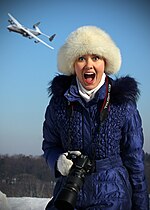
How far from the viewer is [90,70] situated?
3.32 feet

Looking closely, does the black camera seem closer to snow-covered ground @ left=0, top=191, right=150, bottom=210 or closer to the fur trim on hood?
the fur trim on hood

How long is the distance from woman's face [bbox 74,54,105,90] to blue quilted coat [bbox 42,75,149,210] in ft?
0.10

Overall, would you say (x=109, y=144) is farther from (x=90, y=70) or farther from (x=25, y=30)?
(x=25, y=30)

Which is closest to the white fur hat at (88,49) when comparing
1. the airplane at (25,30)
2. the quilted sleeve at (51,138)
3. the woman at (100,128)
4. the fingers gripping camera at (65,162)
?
the woman at (100,128)

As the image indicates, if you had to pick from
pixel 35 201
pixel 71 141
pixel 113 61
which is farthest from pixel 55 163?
pixel 35 201

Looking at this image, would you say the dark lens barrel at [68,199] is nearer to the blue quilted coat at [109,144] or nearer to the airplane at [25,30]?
the blue quilted coat at [109,144]

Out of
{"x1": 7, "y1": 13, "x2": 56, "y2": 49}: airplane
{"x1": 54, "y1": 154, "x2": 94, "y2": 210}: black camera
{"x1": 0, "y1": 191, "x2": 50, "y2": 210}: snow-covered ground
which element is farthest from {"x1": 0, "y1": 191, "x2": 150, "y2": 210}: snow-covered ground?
{"x1": 54, "y1": 154, "x2": 94, "y2": 210}: black camera

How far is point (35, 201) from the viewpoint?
2314 millimetres

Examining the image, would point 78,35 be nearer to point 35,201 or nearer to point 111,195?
point 111,195

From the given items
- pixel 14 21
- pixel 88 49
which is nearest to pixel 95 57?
pixel 88 49

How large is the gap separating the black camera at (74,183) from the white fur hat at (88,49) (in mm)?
277

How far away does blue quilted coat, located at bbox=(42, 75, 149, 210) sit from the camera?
3.27 ft

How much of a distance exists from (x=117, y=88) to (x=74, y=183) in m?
0.30

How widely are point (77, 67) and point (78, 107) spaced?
0.11m
